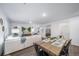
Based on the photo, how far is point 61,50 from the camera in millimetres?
1183

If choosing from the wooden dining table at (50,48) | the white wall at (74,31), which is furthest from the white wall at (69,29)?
the wooden dining table at (50,48)

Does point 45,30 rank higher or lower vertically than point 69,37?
higher

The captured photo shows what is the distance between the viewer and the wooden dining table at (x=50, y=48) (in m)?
1.15

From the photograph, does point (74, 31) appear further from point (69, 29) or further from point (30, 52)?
point (30, 52)

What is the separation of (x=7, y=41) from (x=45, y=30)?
690mm

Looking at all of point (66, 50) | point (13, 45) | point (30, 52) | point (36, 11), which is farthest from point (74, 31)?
point (13, 45)

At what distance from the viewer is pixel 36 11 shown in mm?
1245

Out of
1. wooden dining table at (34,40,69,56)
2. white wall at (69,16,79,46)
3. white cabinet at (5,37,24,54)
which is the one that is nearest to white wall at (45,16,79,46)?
white wall at (69,16,79,46)

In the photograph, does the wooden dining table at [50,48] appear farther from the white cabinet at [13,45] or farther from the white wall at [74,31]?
the white cabinet at [13,45]

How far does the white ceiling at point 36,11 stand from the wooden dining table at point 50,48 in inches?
16.3

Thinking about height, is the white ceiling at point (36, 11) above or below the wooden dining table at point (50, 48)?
above

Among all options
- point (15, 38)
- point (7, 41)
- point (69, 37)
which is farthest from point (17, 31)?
point (69, 37)

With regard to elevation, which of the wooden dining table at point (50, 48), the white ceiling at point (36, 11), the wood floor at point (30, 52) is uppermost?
the white ceiling at point (36, 11)

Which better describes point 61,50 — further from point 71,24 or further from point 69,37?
point 71,24
